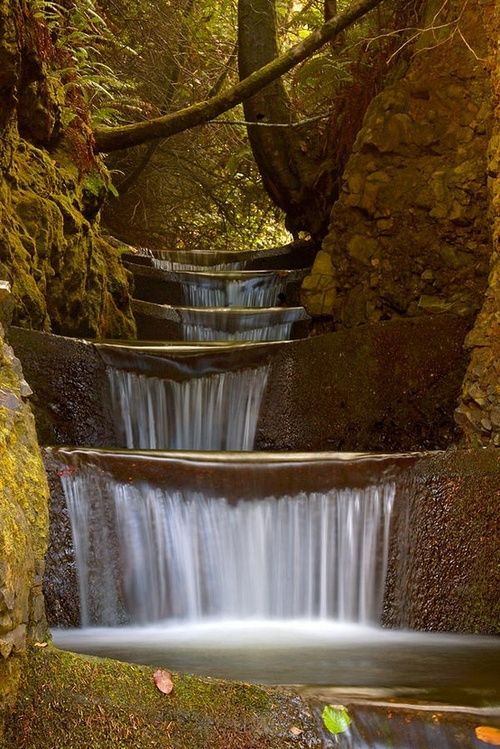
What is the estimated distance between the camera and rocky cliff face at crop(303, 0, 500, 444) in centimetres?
751

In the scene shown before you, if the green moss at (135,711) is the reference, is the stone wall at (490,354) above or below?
above

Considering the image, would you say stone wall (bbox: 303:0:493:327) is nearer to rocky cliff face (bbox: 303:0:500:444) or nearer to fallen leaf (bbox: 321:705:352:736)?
rocky cliff face (bbox: 303:0:500:444)

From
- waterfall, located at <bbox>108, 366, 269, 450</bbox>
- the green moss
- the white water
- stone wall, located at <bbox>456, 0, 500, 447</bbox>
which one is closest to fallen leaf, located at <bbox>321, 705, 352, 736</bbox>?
the green moss

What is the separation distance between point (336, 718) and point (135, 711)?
615mm

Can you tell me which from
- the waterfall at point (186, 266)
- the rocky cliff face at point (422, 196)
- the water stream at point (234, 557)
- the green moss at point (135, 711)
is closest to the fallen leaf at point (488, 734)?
the green moss at point (135, 711)

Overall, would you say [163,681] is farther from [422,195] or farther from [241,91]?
[241,91]

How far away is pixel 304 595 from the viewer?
15.7 ft

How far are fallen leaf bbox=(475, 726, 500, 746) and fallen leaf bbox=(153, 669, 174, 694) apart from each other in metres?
0.95

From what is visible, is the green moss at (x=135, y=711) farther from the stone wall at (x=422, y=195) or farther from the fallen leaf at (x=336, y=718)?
the stone wall at (x=422, y=195)

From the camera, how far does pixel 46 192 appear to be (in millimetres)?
8125

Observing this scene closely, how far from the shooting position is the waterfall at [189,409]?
714 cm

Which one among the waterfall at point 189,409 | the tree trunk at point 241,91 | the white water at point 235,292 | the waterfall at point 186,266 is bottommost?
the waterfall at point 189,409

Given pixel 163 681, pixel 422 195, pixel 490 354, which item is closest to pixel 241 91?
pixel 422 195

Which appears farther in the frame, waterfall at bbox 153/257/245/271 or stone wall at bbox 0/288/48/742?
waterfall at bbox 153/257/245/271
